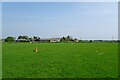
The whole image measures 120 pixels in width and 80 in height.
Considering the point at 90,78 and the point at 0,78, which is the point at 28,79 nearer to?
the point at 0,78

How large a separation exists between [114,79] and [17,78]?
4.42 m

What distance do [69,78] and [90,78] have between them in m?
0.98

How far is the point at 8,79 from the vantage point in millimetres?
12172

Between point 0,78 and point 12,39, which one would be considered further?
point 12,39

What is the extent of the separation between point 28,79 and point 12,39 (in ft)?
589

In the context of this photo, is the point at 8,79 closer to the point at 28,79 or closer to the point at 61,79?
the point at 28,79

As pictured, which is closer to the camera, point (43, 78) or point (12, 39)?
point (43, 78)

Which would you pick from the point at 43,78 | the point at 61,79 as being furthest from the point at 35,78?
the point at 61,79

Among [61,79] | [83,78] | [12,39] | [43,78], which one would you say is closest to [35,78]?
[43,78]

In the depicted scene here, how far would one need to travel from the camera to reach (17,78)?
12.3m

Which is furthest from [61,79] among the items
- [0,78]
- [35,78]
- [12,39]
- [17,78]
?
[12,39]

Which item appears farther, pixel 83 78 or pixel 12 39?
pixel 12 39

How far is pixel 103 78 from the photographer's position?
1272cm

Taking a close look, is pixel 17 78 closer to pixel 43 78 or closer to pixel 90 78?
pixel 43 78
